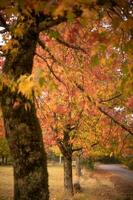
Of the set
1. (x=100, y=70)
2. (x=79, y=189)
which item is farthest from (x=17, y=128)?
(x=79, y=189)

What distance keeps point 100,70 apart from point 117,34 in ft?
39.2

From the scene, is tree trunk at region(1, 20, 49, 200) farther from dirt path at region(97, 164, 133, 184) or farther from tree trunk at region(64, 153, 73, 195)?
dirt path at region(97, 164, 133, 184)

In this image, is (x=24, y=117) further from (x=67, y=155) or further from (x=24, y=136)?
(x=67, y=155)

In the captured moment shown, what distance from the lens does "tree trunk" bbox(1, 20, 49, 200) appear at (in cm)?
622

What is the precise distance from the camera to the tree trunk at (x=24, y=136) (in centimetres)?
622

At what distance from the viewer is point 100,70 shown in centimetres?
1680

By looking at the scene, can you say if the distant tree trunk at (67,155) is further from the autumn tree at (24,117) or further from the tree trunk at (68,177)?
the autumn tree at (24,117)

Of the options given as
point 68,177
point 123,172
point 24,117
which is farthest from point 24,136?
point 123,172

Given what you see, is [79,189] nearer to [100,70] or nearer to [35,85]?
[100,70]

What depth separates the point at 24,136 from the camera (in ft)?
20.6

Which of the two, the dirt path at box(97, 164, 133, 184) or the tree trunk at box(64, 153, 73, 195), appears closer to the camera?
the tree trunk at box(64, 153, 73, 195)

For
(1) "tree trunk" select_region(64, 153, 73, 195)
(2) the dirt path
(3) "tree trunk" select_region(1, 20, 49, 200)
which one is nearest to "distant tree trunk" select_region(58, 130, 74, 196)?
(1) "tree trunk" select_region(64, 153, 73, 195)

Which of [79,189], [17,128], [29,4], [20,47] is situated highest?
[20,47]

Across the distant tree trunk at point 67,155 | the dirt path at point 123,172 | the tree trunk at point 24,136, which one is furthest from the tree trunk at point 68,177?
the tree trunk at point 24,136
